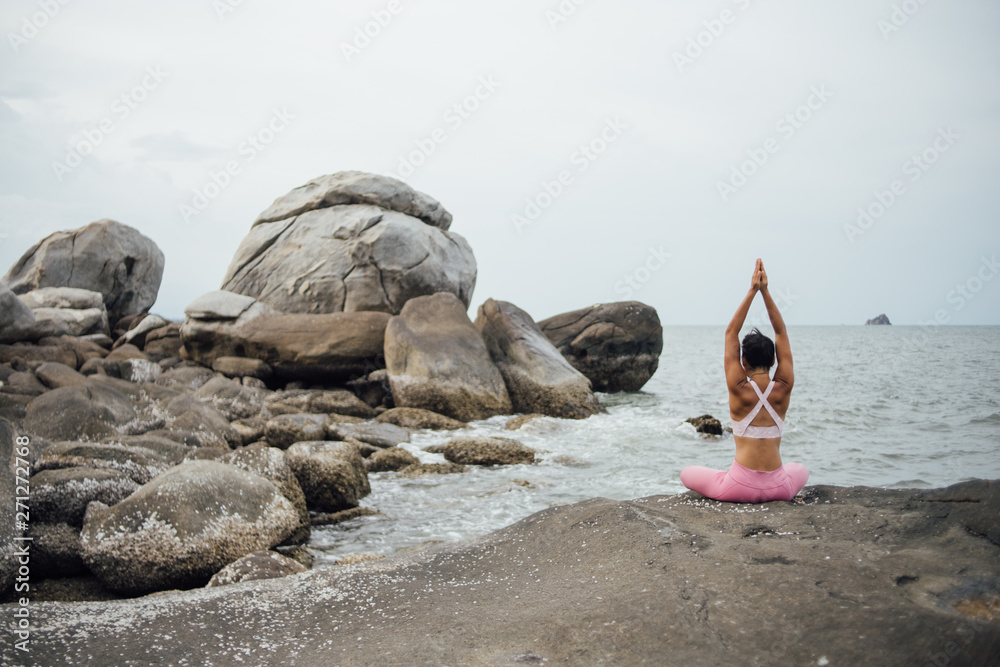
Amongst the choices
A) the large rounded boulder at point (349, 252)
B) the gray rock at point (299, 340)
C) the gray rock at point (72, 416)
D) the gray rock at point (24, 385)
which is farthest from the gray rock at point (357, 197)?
the gray rock at point (72, 416)

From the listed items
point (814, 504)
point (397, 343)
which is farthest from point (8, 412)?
point (814, 504)

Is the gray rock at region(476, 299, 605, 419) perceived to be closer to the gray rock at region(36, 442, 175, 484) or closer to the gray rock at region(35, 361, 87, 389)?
the gray rock at region(35, 361, 87, 389)

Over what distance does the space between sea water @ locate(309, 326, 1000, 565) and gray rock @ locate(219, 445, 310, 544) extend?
0.37 meters

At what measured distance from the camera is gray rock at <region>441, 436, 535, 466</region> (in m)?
9.10

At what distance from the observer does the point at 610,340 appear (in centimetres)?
1833

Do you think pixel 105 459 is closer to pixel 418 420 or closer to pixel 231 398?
pixel 231 398

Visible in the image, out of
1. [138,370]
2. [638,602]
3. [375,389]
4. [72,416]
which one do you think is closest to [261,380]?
[138,370]

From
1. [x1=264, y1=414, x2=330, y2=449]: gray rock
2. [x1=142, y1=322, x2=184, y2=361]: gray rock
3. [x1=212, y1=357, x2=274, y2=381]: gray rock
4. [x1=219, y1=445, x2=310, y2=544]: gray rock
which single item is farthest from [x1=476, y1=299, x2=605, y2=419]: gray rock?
[x1=219, y1=445, x2=310, y2=544]: gray rock

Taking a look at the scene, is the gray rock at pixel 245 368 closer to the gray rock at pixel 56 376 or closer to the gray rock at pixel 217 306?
the gray rock at pixel 217 306

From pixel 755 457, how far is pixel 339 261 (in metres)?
13.0

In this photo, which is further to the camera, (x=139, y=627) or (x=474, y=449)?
(x=474, y=449)

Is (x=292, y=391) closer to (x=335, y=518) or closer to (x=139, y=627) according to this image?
(x=335, y=518)

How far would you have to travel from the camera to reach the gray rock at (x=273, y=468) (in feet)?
20.3

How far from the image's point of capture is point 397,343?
508 inches
